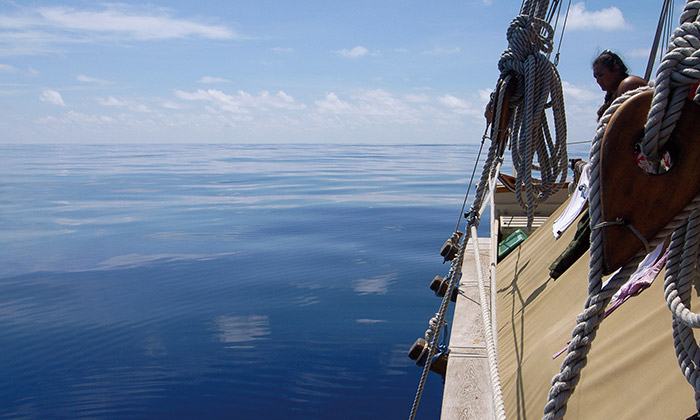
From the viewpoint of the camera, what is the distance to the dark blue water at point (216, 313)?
529 centimetres

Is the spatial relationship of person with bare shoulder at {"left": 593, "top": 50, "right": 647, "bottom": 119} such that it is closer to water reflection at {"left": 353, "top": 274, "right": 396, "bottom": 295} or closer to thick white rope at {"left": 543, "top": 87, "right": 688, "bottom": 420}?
thick white rope at {"left": 543, "top": 87, "right": 688, "bottom": 420}

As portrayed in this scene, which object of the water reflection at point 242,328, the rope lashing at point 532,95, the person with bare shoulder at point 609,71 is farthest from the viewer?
the water reflection at point 242,328

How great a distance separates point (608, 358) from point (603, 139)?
134 centimetres

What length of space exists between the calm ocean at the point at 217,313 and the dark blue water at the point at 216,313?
0.02 m

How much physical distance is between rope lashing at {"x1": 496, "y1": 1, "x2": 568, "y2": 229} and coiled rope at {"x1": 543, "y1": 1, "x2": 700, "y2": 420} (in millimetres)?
1756

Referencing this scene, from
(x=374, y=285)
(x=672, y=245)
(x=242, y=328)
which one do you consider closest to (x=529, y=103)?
(x=672, y=245)

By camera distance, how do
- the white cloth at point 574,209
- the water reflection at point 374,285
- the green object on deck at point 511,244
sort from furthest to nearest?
1. the water reflection at point 374,285
2. the green object on deck at point 511,244
3. the white cloth at point 574,209

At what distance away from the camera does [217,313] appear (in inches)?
305

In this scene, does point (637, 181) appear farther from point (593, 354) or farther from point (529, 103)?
point (529, 103)

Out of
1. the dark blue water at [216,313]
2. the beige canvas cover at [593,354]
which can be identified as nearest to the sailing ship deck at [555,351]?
→ the beige canvas cover at [593,354]

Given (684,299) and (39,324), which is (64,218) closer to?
(39,324)

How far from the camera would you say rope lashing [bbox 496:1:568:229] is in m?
2.57

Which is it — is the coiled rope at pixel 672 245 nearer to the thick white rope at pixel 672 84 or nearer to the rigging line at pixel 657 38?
the thick white rope at pixel 672 84

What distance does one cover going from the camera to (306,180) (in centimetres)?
3238
